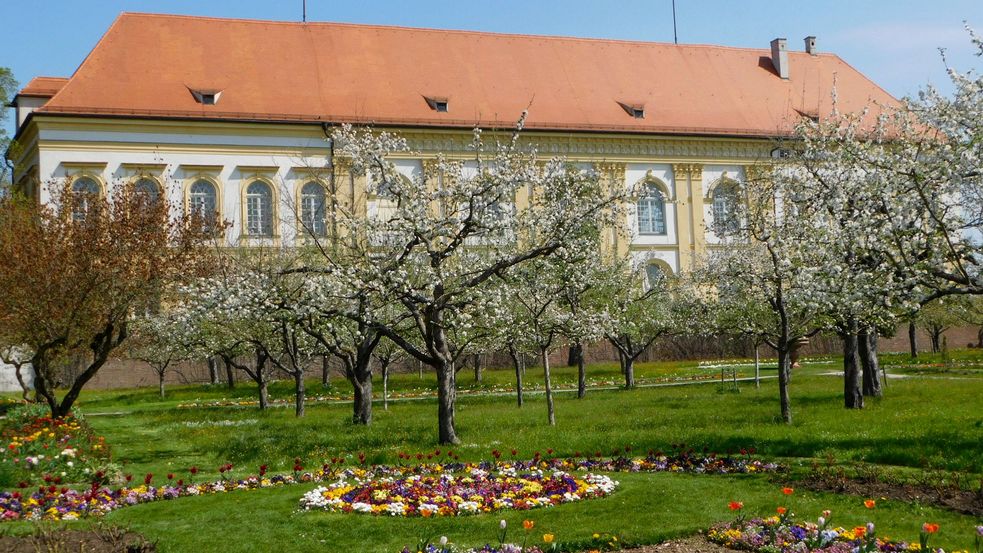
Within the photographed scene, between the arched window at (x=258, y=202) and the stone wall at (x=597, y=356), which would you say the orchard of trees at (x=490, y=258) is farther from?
the arched window at (x=258, y=202)

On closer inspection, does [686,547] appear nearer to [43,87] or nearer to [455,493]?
[455,493]

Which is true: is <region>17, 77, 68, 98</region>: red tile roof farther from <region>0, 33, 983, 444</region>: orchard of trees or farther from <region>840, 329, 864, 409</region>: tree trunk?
<region>840, 329, 864, 409</region>: tree trunk

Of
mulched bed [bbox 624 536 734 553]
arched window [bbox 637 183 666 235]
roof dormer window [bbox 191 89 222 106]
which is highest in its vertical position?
roof dormer window [bbox 191 89 222 106]

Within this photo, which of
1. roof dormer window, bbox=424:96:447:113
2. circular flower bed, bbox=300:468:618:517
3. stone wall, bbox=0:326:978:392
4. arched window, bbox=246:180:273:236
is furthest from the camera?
roof dormer window, bbox=424:96:447:113

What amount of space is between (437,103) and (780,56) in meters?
22.5

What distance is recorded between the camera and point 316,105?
4559cm

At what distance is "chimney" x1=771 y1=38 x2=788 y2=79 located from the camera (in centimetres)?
5681

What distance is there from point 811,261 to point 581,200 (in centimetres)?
457

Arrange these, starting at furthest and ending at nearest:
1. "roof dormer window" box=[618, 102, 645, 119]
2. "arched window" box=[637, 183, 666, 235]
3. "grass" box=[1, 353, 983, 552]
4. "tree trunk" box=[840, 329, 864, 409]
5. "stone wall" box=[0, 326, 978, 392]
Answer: "arched window" box=[637, 183, 666, 235] < "roof dormer window" box=[618, 102, 645, 119] < "stone wall" box=[0, 326, 978, 392] < "tree trunk" box=[840, 329, 864, 409] < "grass" box=[1, 353, 983, 552]

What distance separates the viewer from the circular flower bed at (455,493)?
10742 millimetres

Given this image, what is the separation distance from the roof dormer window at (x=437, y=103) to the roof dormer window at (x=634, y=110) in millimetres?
9902

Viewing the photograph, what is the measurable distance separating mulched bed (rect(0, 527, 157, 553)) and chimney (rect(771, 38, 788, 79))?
5378 cm

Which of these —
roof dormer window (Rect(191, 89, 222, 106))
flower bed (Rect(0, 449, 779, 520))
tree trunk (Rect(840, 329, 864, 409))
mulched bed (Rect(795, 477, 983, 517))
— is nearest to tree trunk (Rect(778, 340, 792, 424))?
tree trunk (Rect(840, 329, 864, 409))

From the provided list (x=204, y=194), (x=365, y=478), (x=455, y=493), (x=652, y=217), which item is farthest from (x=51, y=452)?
(x=652, y=217)
